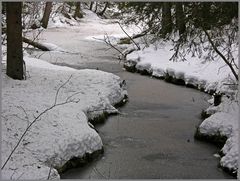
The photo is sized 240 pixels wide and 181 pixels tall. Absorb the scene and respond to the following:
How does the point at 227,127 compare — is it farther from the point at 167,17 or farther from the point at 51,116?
the point at 167,17

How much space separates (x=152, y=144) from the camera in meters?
8.48

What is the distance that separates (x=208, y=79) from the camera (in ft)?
44.7

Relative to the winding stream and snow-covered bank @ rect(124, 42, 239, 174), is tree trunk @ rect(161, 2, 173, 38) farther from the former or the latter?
the winding stream

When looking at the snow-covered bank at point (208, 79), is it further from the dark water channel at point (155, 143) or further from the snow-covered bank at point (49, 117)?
the snow-covered bank at point (49, 117)

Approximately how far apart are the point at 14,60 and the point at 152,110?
3.96 metres

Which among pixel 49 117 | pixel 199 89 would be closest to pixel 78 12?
Result: pixel 199 89

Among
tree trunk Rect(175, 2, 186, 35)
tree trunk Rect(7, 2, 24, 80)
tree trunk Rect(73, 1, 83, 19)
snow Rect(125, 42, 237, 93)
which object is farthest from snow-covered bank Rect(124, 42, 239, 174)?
tree trunk Rect(73, 1, 83, 19)

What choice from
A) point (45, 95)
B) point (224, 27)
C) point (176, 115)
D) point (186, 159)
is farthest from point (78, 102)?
A: point (224, 27)

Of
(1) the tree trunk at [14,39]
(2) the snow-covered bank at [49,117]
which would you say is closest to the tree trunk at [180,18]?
(2) the snow-covered bank at [49,117]

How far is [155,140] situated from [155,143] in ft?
0.58

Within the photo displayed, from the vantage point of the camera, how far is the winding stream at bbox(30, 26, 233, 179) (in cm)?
712

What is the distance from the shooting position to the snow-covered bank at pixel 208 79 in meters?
7.96

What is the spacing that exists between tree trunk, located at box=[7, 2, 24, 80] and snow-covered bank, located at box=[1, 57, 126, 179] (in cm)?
32

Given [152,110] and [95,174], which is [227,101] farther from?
→ [95,174]
